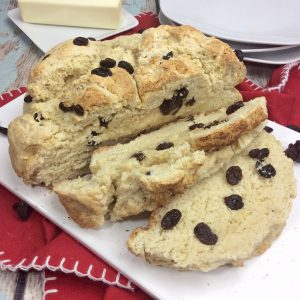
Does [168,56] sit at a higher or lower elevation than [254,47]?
higher

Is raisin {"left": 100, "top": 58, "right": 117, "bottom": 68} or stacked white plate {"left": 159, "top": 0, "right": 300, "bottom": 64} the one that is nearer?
raisin {"left": 100, "top": 58, "right": 117, "bottom": 68}

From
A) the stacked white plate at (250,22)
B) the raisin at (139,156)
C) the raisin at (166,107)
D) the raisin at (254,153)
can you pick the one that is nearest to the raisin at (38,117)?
the raisin at (139,156)

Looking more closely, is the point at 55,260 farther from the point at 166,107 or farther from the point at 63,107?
the point at 166,107

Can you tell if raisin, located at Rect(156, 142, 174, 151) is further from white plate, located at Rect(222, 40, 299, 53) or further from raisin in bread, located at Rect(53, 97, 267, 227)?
white plate, located at Rect(222, 40, 299, 53)

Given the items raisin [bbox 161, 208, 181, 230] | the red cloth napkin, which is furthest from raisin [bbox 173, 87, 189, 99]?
the red cloth napkin

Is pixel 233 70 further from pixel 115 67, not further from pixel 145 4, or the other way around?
pixel 145 4

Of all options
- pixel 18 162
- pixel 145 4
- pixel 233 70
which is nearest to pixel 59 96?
pixel 18 162

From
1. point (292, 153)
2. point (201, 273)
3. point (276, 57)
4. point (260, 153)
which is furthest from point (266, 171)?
point (276, 57)

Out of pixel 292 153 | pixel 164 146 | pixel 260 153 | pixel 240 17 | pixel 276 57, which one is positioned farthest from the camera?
pixel 240 17
